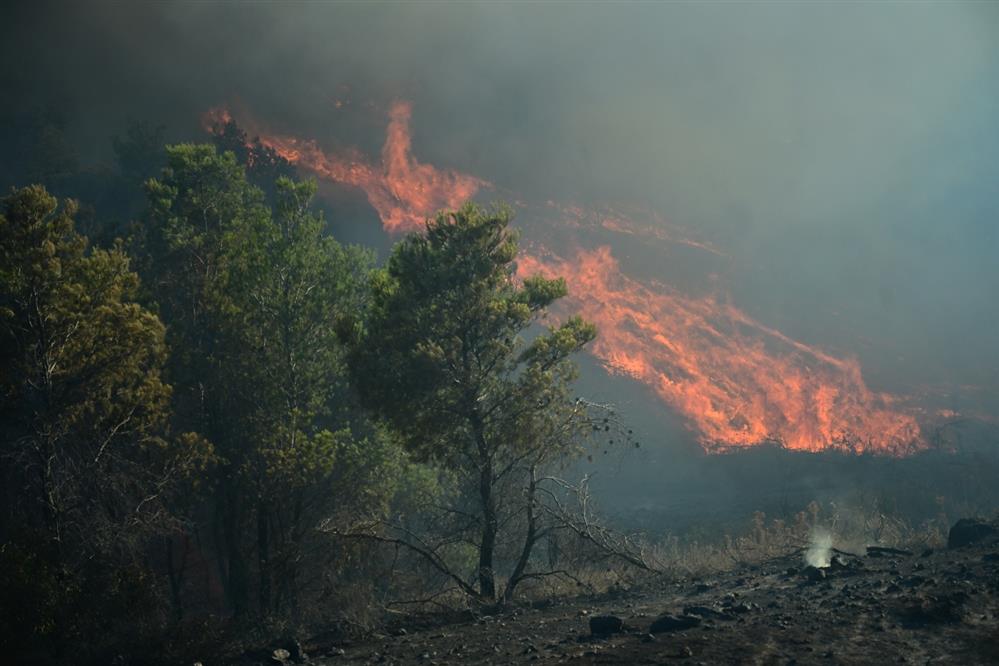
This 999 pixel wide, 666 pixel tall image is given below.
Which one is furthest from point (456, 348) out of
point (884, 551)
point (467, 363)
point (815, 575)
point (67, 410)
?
point (884, 551)

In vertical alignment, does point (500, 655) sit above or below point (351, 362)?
below

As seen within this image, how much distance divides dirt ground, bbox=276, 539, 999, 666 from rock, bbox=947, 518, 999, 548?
1.12 metres

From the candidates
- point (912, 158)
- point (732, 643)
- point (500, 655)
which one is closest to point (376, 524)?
point (500, 655)

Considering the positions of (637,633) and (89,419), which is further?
(89,419)

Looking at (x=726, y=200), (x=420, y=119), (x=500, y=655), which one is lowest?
(x=500, y=655)

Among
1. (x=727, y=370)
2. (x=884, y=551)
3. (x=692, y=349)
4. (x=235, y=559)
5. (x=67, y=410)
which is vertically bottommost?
(x=884, y=551)

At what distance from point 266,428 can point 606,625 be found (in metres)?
12.7

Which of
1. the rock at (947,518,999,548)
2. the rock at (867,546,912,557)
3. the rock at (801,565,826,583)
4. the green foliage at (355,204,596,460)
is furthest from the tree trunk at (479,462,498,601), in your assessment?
the rock at (947,518,999,548)

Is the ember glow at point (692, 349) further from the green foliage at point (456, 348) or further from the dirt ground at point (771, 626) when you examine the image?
the green foliage at point (456, 348)

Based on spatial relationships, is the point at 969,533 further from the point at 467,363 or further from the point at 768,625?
the point at 467,363

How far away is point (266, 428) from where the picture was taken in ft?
72.8

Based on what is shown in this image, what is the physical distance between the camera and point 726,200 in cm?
9500

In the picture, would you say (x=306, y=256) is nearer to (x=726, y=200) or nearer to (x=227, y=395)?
(x=227, y=395)

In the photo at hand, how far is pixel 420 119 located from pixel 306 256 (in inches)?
2923
